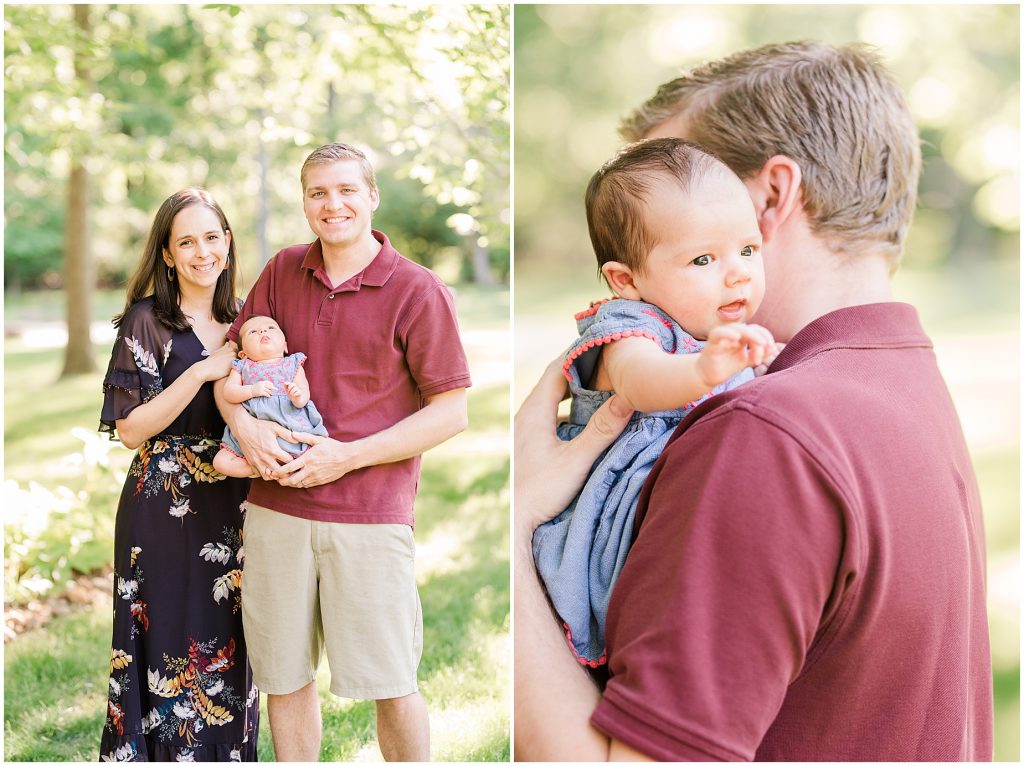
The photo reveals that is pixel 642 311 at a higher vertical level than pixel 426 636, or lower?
higher

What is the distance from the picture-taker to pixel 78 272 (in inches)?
408

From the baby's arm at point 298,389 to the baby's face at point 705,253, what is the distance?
3.15 feet

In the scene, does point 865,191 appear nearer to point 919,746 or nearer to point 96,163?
point 919,746

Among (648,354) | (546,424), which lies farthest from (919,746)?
(546,424)

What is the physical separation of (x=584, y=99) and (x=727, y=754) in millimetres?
13914

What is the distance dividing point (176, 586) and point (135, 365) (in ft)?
2.17

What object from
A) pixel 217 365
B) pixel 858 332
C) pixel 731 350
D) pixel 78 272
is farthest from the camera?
pixel 78 272

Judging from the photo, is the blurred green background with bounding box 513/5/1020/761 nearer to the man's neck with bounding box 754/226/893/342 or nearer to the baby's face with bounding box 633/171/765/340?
the man's neck with bounding box 754/226/893/342

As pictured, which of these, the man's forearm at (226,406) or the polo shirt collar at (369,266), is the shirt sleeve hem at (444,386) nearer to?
the polo shirt collar at (369,266)

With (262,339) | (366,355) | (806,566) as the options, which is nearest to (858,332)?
(806,566)

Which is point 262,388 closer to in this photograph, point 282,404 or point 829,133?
point 282,404

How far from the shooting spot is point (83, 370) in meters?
11.0

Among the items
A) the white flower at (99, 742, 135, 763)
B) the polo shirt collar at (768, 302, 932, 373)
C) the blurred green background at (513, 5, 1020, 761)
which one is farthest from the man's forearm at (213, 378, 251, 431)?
the blurred green background at (513, 5, 1020, 761)

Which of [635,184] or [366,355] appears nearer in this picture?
[635,184]
